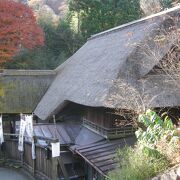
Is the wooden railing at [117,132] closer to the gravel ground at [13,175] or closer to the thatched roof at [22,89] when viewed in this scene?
the gravel ground at [13,175]

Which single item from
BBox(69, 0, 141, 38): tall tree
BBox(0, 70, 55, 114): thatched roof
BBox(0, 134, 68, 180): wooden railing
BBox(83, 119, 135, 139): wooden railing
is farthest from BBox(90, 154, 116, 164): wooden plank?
BBox(69, 0, 141, 38): tall tree

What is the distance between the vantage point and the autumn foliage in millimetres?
21616

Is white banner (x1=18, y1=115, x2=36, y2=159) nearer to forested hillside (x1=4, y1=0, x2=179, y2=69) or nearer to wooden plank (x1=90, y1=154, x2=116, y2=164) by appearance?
wooden plank (x1=90, y1=154, x2=116, y2=164)

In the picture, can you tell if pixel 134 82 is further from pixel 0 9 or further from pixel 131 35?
pixel 0 9

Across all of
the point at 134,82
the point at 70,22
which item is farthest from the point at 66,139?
the point at 70,22

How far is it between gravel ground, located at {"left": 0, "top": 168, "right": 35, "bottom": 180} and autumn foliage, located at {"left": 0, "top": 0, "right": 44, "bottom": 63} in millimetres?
9787

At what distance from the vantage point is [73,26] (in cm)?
3328

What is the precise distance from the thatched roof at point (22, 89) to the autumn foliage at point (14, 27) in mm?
2055

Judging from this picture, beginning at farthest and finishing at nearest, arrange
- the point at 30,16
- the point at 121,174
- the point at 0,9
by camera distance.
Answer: the point at 30,16 < the point at 0,9 < the point at 121,174

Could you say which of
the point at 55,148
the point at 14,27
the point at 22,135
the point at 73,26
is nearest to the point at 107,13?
the point at 73,26

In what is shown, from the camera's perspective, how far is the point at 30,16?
23.5 meters

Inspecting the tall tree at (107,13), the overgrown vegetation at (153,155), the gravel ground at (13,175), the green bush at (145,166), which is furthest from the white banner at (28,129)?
the tall tree at (107,13)

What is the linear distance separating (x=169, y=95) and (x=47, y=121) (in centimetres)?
864

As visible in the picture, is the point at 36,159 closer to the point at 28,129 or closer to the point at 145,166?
the point at 28,129
